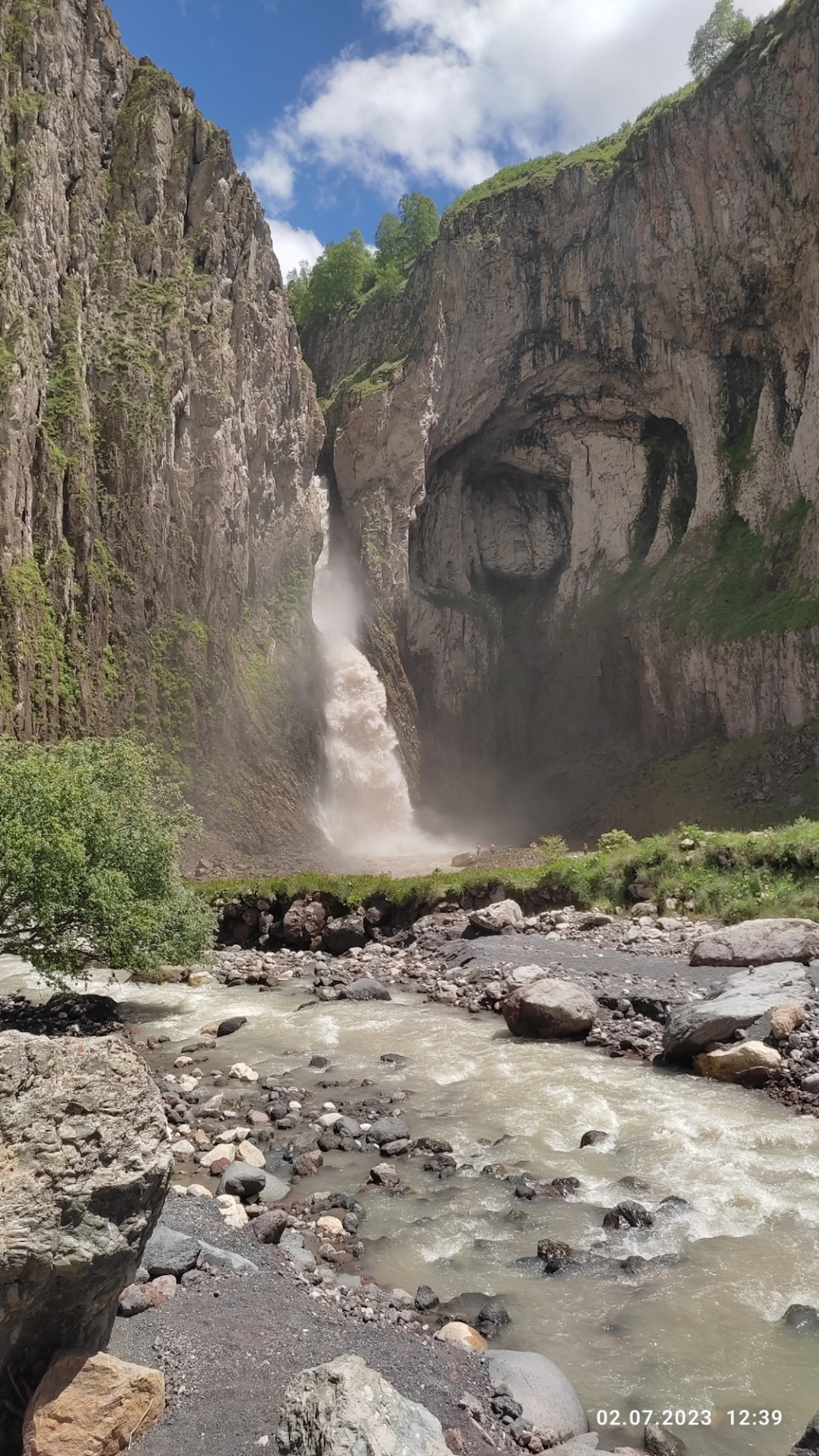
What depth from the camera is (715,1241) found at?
6.78 m

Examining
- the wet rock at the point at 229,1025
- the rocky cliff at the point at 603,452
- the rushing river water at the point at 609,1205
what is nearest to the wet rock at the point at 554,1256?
the rushing river water at the point at 609,1205

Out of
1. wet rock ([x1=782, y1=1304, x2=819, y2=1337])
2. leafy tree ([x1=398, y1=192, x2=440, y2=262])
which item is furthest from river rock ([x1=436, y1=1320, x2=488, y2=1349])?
leafy tree ([x1=398, y1=192, x2=440, y2=262])

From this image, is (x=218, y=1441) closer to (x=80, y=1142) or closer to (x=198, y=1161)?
(x=80, y=1142)

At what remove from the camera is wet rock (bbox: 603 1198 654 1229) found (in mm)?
7051

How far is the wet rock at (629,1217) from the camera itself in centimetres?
705

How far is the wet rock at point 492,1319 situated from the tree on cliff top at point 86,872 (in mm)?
7864

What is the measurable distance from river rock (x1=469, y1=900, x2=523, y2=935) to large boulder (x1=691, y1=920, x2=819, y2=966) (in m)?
4.93

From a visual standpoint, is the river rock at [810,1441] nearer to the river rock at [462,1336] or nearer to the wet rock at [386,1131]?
the river rock at [462,1336]

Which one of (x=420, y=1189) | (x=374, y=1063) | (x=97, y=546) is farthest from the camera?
(x=97, y=546)

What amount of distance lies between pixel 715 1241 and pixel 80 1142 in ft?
16.8

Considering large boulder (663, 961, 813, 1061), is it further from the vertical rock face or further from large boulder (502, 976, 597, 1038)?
the vertical rock face

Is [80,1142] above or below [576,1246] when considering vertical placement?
above

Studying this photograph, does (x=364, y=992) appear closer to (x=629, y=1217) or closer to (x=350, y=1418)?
(x=629, y=1217)

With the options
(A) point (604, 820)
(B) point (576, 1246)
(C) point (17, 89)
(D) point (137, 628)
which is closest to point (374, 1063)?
(B) point (576, 1246)
